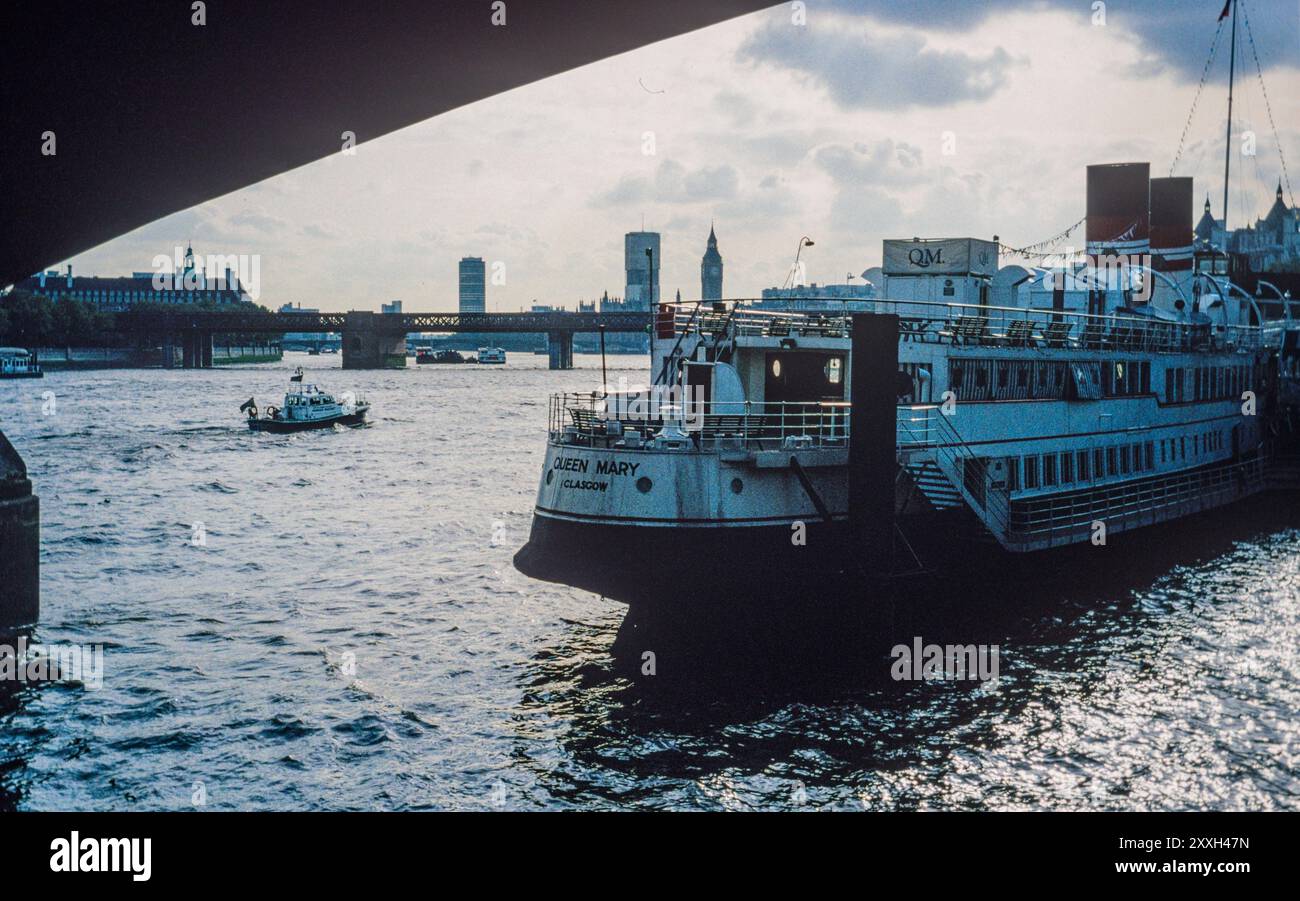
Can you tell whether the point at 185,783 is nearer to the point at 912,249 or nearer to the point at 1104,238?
the point at 912,249

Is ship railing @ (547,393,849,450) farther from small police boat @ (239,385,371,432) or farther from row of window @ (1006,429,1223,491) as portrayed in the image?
small police boat @ (239,385,371,432)

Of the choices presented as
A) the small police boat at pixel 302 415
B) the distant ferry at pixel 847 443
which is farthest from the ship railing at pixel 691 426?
the small police boat at pixel 302 415

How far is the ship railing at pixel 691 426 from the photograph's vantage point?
81.7ft

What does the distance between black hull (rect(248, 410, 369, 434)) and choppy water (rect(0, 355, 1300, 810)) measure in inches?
1705

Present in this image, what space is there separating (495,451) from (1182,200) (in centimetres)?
4590

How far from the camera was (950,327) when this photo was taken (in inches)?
1296

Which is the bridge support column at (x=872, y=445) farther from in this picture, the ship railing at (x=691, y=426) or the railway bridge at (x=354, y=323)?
the railway bridge at (x=354, y=323)

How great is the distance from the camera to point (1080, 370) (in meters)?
37.0

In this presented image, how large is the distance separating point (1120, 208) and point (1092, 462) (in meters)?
26.3

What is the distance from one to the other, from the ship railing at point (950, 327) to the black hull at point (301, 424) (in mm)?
57694

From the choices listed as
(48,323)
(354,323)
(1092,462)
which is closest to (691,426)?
(1092,462)

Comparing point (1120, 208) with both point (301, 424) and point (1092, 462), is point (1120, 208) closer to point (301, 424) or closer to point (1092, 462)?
point (1092, 462)

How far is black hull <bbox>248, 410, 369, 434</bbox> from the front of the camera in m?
86.5
